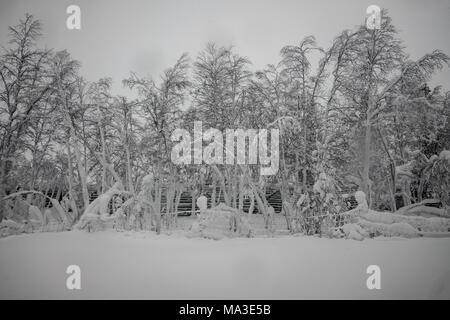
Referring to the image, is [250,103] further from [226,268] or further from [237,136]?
[226,268]

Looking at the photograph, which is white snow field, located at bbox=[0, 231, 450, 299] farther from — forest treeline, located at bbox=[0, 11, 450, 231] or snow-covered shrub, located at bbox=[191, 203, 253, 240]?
forest treeline, located at bbox=[0, 11, 450, 231]

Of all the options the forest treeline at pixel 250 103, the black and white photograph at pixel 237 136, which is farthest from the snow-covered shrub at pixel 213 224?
the forest treeline at pixel 250 103

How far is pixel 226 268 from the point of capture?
5703mm

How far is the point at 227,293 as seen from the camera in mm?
4816

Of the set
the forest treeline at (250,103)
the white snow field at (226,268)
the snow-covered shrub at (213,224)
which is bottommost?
the white snow field at (226,268)

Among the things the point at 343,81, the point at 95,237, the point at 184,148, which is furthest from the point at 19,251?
the point at 343,81

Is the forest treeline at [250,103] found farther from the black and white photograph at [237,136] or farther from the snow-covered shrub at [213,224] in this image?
the snow-covered shrub at [213,224]

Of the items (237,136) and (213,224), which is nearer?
(213,224)

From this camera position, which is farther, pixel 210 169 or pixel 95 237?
pixel 210 169

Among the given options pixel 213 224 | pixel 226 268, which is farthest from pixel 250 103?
pixel 226 268

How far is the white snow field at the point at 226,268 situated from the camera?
15.8ft

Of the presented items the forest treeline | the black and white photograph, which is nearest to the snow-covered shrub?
the black and white photograph
